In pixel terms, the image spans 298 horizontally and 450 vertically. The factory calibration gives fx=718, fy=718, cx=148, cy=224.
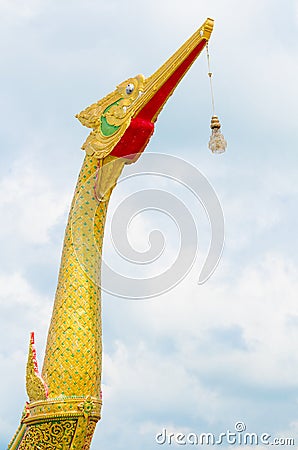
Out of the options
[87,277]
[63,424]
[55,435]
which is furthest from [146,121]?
[55,435]

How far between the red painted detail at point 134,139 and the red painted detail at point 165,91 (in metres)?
0.10

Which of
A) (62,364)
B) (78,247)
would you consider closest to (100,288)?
(78,247)

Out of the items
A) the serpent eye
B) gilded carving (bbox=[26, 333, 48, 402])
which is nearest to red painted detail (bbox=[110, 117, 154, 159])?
the serpent eye

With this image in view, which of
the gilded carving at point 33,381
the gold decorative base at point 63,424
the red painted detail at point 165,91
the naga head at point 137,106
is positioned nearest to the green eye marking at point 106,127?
the naga head at point 137,106

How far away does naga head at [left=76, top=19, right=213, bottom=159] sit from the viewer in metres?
8.48

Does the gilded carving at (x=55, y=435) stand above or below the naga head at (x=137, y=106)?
below

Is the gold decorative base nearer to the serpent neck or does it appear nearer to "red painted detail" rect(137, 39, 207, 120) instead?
the serpent neck

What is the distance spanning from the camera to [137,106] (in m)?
8.55

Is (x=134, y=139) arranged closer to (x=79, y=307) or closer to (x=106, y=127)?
(x=106, y=127)

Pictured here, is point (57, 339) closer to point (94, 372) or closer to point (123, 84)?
point (94, 372)

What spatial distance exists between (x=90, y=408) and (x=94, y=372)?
0.41 meters

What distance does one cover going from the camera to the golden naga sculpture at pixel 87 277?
24.6ft

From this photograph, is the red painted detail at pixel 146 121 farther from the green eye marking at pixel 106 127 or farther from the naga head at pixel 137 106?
the green eye marking at pixel 106 127

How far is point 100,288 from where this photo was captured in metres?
8.31
